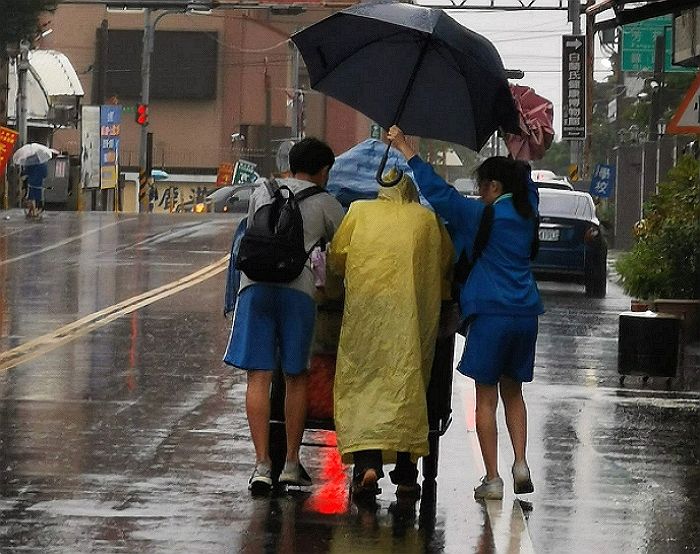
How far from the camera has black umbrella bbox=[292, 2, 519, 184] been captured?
31.1ft

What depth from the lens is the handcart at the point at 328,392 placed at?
→ 9508 millimetres

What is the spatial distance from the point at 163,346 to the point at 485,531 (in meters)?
8.28

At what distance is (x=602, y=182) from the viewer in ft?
153

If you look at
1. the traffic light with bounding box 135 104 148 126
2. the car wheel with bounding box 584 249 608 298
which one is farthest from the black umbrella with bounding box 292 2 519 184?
the traffic light with bounding box 135 104 148 126

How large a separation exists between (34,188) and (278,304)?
2845 centimetres

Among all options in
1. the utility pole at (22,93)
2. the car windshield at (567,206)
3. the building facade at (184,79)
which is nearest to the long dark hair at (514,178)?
the car windshield at (567,206)

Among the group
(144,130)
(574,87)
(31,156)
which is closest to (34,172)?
(31,156)

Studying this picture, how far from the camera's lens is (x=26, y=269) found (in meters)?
24.7

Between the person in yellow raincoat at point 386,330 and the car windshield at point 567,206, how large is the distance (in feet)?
55.1

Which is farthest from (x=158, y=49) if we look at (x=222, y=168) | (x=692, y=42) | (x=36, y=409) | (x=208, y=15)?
(x=36, y=409)

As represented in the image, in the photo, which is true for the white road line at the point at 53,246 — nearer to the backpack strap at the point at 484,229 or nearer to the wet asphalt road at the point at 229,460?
the wet asphalt road at the point at 229,460

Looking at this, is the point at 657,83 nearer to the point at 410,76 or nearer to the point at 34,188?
the point at 34,188

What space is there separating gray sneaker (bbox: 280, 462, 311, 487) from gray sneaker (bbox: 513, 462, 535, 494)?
3.62ft

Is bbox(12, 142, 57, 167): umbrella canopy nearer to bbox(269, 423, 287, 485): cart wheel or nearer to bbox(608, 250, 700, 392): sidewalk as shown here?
bbox(608, 250, 700, 392): sidewalk
